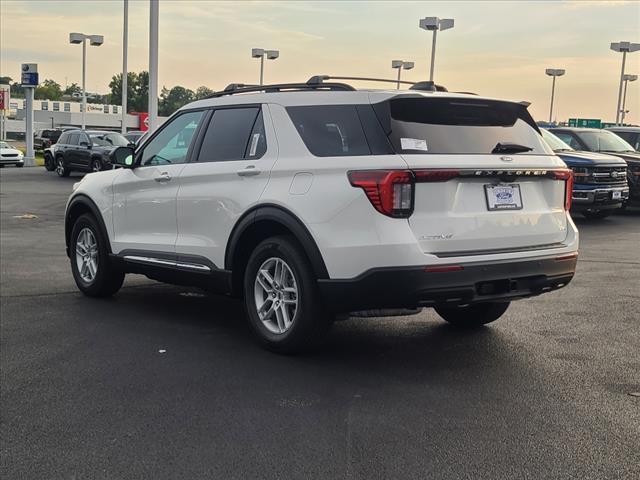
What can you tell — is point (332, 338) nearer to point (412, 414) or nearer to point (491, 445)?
point (412, 414)

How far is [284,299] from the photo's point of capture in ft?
18.0

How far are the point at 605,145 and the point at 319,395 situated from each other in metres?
14.5

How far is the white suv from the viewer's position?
4.82 metres

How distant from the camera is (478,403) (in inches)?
179

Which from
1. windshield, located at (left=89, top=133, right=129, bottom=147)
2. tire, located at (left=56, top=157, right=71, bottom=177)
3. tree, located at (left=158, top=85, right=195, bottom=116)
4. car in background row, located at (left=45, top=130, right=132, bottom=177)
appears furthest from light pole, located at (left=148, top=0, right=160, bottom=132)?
tree, located at (left=158, top=85, right=195, bottom=116)

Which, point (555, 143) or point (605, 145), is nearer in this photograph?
point (555, 143)

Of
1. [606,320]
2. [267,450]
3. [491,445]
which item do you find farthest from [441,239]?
[606,320]

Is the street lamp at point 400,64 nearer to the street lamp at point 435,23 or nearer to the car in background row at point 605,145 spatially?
the street lamp at point 435,23

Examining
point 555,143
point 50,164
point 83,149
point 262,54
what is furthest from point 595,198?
point 262,54

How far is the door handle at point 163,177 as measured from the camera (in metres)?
6.57

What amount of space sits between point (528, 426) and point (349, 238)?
1.57 metres

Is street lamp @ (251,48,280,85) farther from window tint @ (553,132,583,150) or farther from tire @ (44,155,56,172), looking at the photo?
window tint @ (553,132,583,150)

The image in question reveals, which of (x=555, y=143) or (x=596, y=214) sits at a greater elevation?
(x=555, y=143)

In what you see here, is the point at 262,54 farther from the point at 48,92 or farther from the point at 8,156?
the point at 48,92
